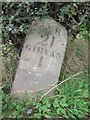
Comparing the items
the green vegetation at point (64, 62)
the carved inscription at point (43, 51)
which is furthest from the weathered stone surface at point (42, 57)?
the green vegetation at point (64, 62)

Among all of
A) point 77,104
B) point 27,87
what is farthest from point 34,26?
point 77,104

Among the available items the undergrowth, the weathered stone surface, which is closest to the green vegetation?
the undergrowth

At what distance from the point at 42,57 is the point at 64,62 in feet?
1.10

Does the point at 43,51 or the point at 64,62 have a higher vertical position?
the point at 43,51

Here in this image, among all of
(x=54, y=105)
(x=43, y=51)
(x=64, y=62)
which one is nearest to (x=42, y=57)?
(x=43, y=51)

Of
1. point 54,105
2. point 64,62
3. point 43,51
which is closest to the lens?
point 54,105

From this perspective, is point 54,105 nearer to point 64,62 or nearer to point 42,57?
point 42,57

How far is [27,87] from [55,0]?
951 millimetres

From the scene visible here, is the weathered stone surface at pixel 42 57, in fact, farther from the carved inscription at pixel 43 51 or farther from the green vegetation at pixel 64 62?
the green vegetation at pixel 64 62

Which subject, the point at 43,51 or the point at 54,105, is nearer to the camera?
the point at 54,105

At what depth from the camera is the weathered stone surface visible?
375 cm

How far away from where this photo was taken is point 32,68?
376cm

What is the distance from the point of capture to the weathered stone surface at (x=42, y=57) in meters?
3.75

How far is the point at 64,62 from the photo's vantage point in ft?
13.1
